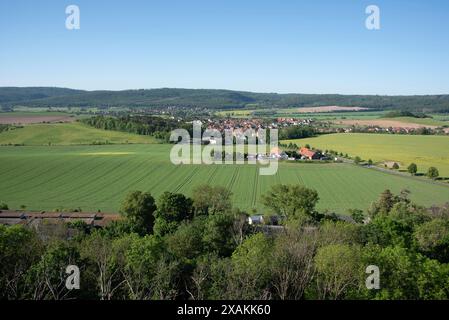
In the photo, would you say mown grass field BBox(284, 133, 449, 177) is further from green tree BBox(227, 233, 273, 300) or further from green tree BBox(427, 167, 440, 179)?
green tree BBox(227, 233, 273, 300)

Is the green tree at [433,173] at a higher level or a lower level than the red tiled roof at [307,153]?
lower

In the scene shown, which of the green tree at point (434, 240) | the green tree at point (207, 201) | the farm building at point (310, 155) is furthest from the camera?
the farm building at point (310, 155)

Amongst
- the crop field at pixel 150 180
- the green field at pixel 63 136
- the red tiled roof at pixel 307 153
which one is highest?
the green field at pixel 63 136

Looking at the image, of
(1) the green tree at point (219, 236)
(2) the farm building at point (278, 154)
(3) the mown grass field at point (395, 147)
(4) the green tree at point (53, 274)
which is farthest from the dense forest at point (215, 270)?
(3) the mown grass field at point (395, 147)

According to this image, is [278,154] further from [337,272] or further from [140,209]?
[337,272]

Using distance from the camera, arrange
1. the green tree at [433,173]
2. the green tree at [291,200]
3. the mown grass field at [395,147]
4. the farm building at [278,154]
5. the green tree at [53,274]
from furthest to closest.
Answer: the mown grass field at [395,147] < the farm building at [278,154] < the green tree at [433,173] < the green tree at [291,200] < the green tree at [53,274]

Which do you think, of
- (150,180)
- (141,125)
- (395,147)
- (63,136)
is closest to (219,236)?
(150,180)

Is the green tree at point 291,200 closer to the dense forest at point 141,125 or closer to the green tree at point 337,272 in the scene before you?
the green tree at point 337,272

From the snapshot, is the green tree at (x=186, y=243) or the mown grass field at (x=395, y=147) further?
the mown grass field at (x=395, y=147)
